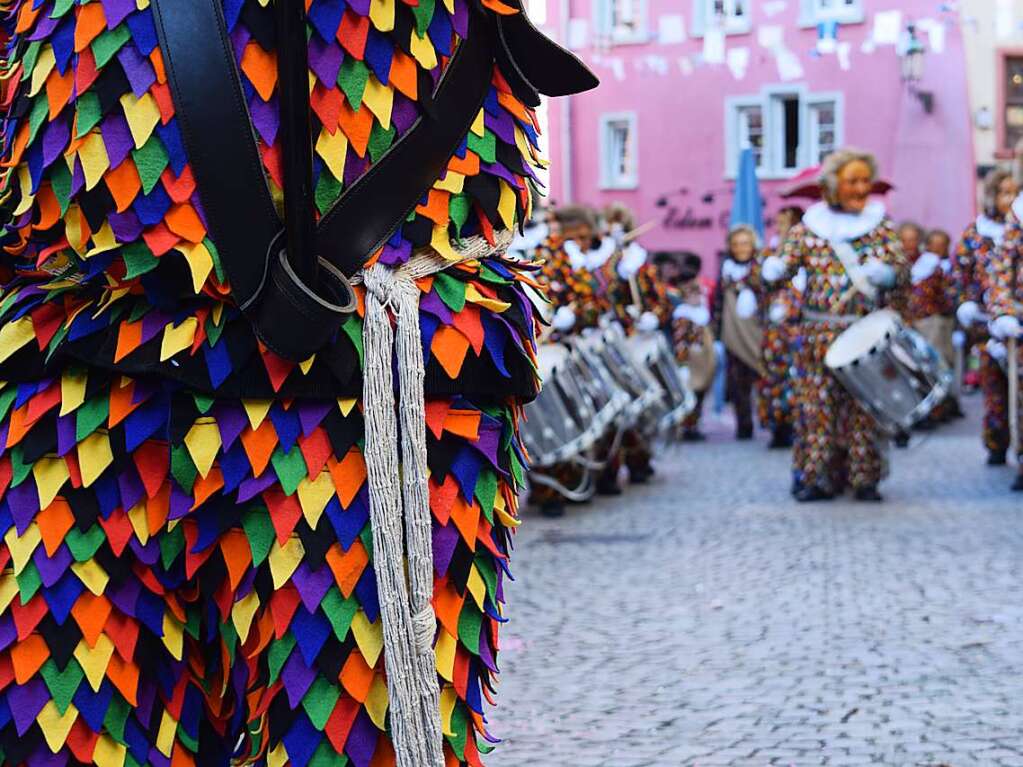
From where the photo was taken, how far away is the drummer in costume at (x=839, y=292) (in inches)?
379

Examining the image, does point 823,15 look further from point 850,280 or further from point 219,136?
point 219,136

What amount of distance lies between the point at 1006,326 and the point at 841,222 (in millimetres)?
1068

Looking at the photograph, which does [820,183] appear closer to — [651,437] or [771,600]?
[651,437]

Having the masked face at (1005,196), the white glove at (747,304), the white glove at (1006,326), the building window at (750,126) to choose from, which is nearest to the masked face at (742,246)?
the white glove at (747,304)

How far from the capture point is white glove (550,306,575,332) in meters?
9.94

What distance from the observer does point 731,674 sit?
548 centimetres

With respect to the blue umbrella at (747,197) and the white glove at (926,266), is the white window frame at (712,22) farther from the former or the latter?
the white glove at (926,266)

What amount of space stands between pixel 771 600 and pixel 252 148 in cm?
489

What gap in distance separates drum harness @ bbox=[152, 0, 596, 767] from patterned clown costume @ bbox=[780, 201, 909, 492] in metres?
7.47

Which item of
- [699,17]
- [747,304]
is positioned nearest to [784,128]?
[699,17]

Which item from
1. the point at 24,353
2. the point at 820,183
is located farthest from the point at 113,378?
the point at 820,183

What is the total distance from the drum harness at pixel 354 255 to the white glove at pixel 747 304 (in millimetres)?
12173

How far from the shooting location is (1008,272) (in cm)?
981

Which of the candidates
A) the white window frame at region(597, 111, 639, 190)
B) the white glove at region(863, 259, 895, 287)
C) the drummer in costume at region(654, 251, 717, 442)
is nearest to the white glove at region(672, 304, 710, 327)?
the drummer in costume at region(654, 251, 717, 442)
